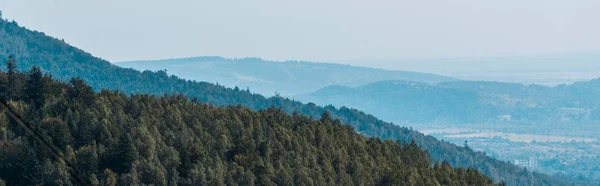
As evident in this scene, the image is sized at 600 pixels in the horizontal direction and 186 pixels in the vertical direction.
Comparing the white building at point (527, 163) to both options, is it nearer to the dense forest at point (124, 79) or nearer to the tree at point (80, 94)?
the dense forest at point (124, 79)

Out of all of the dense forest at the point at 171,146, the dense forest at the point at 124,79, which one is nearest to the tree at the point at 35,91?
the dense forest at the point at 171,146

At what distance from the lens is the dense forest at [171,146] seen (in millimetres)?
25203

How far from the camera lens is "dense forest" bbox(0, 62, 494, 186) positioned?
992 inches

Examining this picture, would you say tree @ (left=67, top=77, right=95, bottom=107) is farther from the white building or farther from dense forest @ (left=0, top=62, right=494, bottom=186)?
the white building

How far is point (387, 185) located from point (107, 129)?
9689 mm

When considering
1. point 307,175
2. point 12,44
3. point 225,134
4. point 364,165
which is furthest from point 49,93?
point 12,44

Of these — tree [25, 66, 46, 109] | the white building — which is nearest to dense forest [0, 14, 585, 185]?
the white building

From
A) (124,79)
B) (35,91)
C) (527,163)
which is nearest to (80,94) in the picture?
(35,91)

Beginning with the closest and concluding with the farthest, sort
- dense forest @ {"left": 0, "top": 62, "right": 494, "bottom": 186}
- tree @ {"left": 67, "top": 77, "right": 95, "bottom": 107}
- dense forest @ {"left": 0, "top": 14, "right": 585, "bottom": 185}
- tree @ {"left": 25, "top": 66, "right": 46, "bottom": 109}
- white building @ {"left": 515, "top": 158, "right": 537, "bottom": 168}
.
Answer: dense forest @ {"left": 0, "top": 62, "right": 494, "bottom": 186} → tree @ {"left": 25, "top": 66, "right": 46, "bottom": 109} → tree @ {"left": 67, "top": 77, "right": 95, "bottom": 107} → dense forest @ {"left": 0, "top": 14, "right": 585, "bottom": 185} → white building @ {"left": 515, "top": 158, "right": 537, "bottom": 168}

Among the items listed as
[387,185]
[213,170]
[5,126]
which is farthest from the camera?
[387,185]

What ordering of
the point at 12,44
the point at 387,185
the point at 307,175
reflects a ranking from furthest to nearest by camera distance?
the point at 12,44 < the point at 387,185 < the point at 307,175

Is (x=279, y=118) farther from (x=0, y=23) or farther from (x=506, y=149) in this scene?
(x=506, y=149)

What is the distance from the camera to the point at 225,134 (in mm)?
33562

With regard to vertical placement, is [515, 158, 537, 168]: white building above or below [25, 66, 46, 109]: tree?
below
